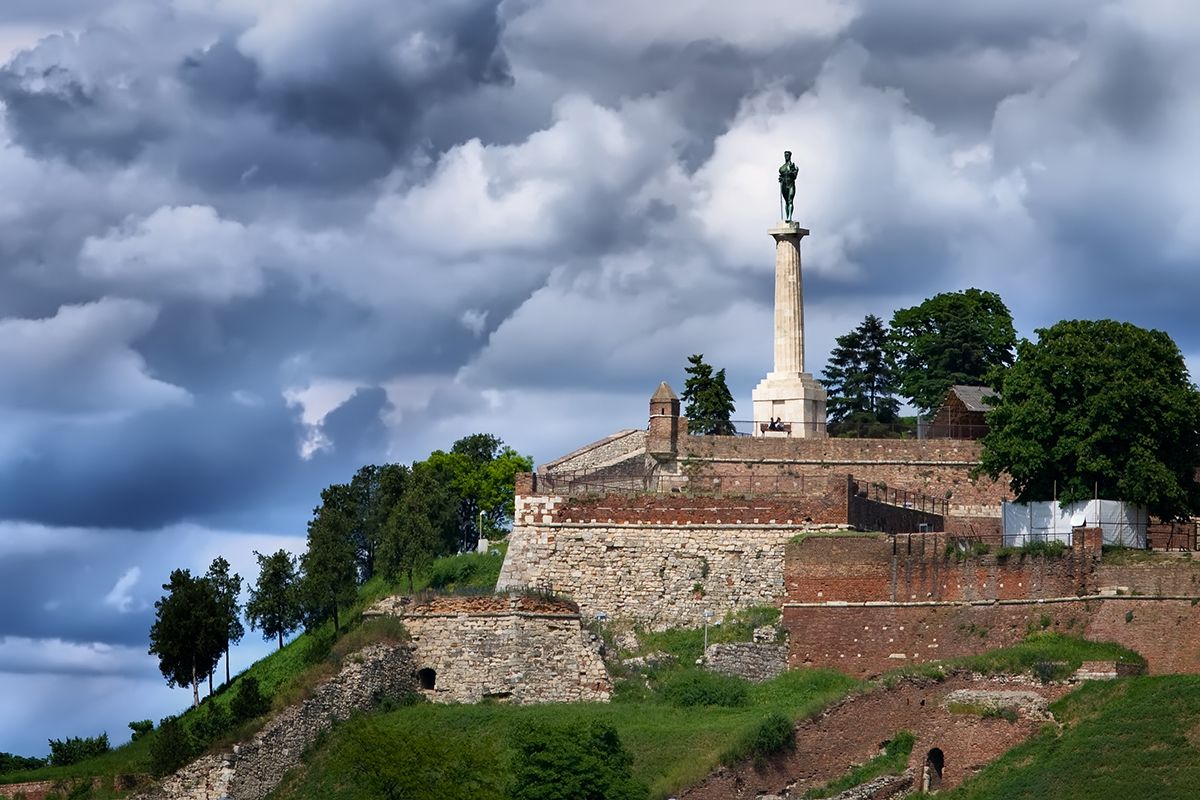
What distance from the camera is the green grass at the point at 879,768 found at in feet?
216

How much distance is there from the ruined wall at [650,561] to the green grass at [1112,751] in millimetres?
13008

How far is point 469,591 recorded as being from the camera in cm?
7600

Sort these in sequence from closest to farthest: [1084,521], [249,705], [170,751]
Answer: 1. [170,751]
2. [249,705]
3. [1084,521]

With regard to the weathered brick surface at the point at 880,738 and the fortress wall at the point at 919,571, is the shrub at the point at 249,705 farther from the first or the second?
the fortress wall at the point at 919,571

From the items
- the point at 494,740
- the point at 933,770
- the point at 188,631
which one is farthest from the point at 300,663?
the point at 933,770

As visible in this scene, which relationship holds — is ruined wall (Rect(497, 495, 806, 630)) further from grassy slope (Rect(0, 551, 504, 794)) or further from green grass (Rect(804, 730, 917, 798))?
green grass (Rect(804, 730, 917, 798))

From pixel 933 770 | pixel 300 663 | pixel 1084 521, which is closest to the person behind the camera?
pixel 933 770

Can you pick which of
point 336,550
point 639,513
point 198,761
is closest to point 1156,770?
point 639,513

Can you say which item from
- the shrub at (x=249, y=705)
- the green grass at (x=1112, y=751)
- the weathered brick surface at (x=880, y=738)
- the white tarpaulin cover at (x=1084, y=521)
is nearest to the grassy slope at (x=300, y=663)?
the shrub at (x=249, y=705)

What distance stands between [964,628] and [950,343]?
32.3 m

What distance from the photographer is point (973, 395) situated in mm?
95438

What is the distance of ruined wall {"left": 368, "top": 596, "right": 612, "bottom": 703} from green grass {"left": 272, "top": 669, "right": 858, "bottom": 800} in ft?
4.04

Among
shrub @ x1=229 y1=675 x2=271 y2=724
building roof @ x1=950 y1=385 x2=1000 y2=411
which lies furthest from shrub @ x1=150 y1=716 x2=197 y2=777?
building roof @ x1=950 y1=385 x2=1000 y2=411

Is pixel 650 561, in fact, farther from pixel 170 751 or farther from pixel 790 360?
pixel 170 751
